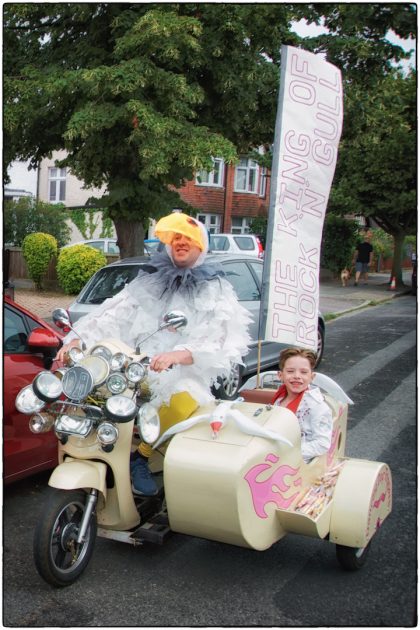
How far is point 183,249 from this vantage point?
12.0 feet

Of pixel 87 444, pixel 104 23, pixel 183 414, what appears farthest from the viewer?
pixel 104 23

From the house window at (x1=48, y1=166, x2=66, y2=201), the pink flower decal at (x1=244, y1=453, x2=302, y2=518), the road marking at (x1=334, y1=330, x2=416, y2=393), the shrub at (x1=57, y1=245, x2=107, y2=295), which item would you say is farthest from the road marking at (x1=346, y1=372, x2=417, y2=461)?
the house window at (x1=48, y1=166, x2=66, y2=201)

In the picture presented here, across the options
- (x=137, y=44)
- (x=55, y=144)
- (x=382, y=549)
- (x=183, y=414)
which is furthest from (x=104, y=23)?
(x=382, y=549)

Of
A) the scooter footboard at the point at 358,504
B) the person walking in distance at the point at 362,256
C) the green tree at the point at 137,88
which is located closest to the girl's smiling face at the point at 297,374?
the scooter footboard at the point at 358,504

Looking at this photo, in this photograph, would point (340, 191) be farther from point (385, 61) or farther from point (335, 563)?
point (335, 563)

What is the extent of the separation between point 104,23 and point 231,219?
23.5 metres

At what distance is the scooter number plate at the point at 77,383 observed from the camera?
3041mm

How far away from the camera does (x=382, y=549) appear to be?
3754mm

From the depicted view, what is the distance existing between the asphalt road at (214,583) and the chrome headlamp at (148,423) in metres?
0.77

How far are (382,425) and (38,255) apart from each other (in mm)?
12751

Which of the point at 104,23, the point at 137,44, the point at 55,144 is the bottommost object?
the point at 55,144

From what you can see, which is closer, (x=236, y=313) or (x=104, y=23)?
(x=236, y=313)

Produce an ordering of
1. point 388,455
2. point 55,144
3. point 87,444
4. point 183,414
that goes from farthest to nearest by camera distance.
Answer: point 55,144 < point 388,455 < point 183,414 < point 87,444

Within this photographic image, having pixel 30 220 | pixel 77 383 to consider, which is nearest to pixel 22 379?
pixel 77 383
